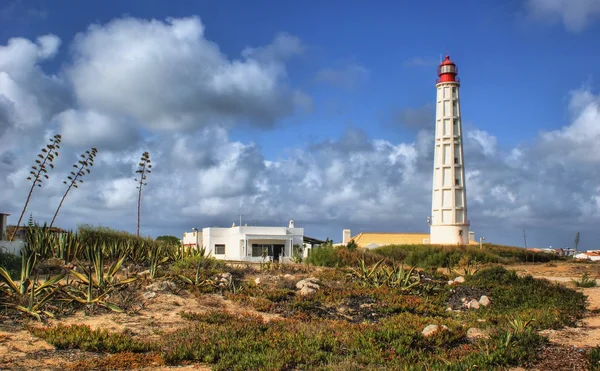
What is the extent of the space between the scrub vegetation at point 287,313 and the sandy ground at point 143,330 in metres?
0.13

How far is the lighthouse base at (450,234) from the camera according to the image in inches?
1804

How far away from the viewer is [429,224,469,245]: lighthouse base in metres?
45.8

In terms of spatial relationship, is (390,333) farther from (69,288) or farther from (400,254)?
(400,254)

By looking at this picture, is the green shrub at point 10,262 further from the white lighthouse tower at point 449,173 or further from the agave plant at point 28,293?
the white lighthouse tower at point 449,173

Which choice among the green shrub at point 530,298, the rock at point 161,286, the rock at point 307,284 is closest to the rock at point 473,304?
the green shrub at point 530,298

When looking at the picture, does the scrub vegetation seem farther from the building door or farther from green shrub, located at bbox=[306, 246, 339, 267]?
the building door

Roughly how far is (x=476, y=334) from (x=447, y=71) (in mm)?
39431

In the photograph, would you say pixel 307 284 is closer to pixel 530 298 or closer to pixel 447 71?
pixel 530 298

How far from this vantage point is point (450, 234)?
151 feet

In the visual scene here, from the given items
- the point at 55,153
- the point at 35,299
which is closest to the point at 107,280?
the point at 35,299

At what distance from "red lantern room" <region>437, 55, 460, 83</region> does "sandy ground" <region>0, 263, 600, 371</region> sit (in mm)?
33924

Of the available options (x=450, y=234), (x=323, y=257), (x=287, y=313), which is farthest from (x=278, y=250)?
(x=287, y=313)

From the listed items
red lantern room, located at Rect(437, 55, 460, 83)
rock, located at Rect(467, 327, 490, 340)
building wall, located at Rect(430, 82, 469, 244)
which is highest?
red lantern room, located at Rect(437, 55, 460, 83)

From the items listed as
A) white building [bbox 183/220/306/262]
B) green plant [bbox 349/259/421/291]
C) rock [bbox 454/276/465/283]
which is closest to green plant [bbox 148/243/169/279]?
green plant [bbox 349/259/421/291]
